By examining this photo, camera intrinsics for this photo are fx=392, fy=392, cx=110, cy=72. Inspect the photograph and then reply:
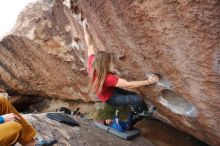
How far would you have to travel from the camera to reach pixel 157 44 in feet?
19.2

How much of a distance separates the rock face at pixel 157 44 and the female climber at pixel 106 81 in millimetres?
216

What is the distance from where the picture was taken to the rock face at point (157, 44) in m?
5.07

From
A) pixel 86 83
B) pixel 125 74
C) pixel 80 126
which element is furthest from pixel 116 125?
pixel 86 83

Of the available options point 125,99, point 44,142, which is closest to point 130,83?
point 125,99

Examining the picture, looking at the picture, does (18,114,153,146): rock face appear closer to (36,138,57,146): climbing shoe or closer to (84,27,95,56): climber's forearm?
(36,138,57,146): climbing shoe

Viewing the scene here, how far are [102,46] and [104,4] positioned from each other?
1443mm

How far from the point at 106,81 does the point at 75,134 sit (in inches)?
53.5

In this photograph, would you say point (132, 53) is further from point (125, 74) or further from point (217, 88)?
point (217, 88)

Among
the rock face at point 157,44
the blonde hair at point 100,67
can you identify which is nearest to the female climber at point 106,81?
the blonde hair at point 100,67

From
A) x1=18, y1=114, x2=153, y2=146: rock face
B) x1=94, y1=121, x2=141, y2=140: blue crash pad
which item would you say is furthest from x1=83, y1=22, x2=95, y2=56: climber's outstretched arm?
x1=94, y1=121, x2=141, y2=140: blue crash pad

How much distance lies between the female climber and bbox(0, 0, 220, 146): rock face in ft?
0.71

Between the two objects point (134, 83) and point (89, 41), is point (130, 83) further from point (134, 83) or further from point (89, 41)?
point (89, 41)

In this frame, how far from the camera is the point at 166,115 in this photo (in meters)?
8.32

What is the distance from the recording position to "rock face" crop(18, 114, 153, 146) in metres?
7.20
